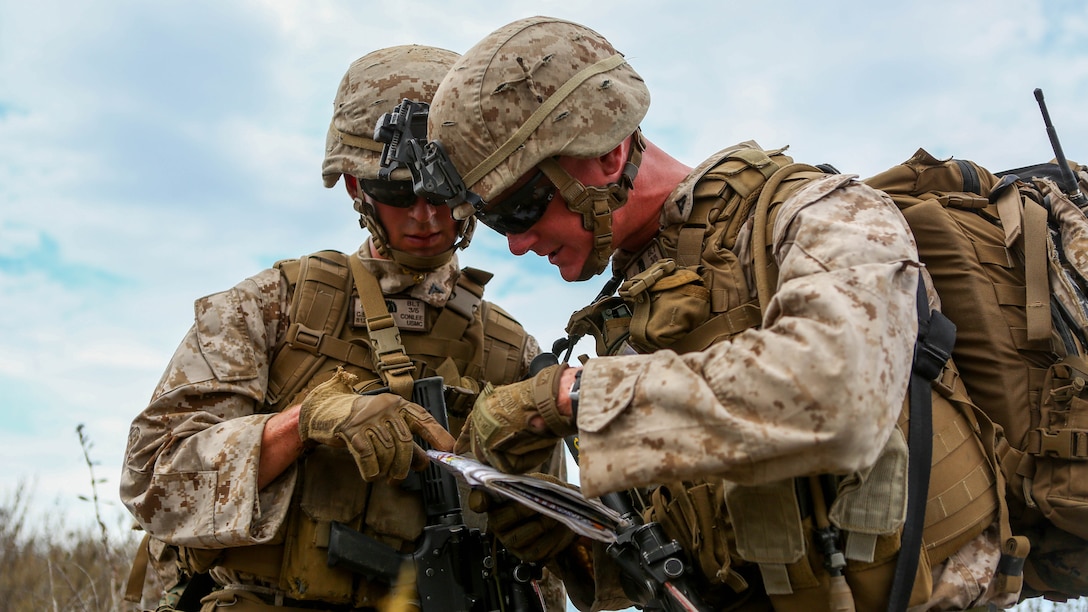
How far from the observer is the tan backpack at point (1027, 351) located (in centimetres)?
260

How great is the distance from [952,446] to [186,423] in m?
2.84

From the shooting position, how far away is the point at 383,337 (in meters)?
3.96

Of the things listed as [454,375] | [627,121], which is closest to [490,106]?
[627,121]

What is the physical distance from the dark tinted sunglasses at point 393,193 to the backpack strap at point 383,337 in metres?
0.35

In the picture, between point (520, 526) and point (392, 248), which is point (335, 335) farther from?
point (520, 526)

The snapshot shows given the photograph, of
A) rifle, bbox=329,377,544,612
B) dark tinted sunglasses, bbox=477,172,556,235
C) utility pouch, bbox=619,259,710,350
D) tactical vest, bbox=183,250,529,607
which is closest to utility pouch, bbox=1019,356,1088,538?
utility pouch, bbox=619,259,710,350

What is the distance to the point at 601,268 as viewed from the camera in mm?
3146

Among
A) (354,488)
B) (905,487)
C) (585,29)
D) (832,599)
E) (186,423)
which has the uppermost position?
(585,29)

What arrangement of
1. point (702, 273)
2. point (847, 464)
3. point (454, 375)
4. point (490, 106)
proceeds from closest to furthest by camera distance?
point (847, 464) → point (702, 273) → point (490, 106) → point (454, 375)

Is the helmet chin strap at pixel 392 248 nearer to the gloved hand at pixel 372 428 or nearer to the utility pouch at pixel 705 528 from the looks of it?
the gloved hand at pixel 372 428

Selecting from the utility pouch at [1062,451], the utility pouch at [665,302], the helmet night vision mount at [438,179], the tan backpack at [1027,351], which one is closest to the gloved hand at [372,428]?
the helmet night vision mount at [438,179]

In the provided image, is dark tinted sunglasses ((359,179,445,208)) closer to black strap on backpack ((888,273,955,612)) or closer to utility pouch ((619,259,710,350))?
utility pouch ((619,259,710,350))

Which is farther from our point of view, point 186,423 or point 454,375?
point 454,375

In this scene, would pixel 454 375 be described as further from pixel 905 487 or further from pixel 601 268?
pixel 905 487
